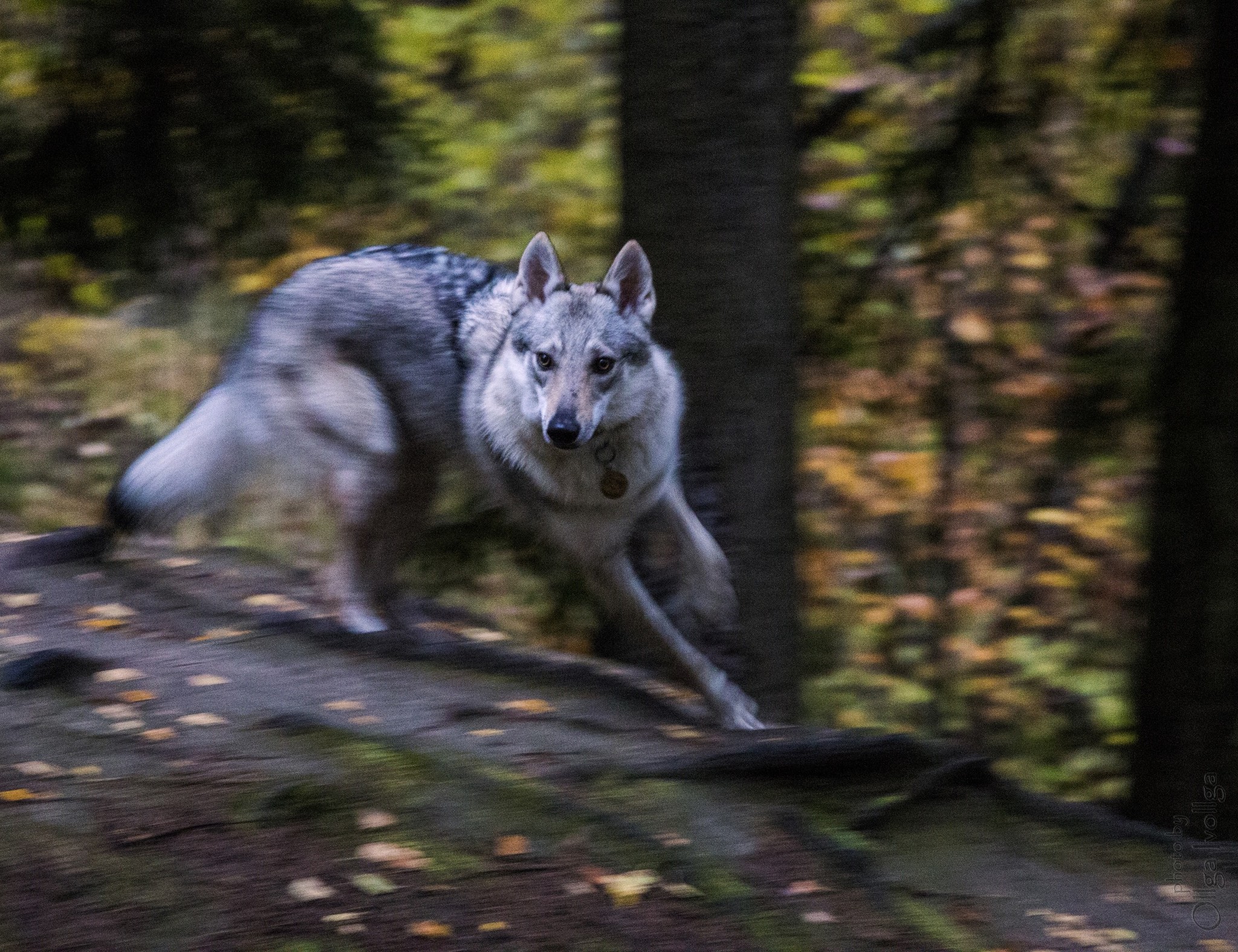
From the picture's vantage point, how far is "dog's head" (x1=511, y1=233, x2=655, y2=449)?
4668mm

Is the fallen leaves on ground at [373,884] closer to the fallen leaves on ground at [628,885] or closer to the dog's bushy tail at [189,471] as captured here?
the fallen leaves on ground at [628,885]

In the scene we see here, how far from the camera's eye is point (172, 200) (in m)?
7.14

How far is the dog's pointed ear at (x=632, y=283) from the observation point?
4.72 meters

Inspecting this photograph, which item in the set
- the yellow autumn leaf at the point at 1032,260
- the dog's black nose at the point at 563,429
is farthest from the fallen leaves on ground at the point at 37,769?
the yellow autumn leaf at the point at 1032,260

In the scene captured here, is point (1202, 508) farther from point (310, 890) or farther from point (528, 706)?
point (310, 890)

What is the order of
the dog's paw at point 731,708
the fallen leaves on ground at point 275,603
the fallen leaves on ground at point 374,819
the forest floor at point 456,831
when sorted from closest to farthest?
the forest floor at point 456,831 → the fallen leaves on ground at point 374,819 → the dog's paw at point 731,708 → the fallen leaves on ground at point 275,603

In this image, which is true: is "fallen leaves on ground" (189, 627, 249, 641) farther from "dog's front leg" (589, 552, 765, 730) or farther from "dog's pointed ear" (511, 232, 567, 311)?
"dog's pointed ear" (511, 232, 567, 311)

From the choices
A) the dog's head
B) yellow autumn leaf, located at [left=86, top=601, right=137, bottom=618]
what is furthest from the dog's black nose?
yellow autumn leaf, located at [left=86, top=601, right=137, bottom=618]

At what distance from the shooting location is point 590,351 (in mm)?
4734

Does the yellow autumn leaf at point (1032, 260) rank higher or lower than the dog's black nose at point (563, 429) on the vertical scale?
higher

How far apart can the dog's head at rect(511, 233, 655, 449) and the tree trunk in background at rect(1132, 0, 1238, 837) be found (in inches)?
80.6

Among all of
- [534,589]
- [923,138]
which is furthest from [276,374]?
[923,138]

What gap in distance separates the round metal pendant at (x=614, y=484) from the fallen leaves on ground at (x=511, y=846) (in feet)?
5.32

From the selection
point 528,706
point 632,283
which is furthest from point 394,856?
point 632,283
